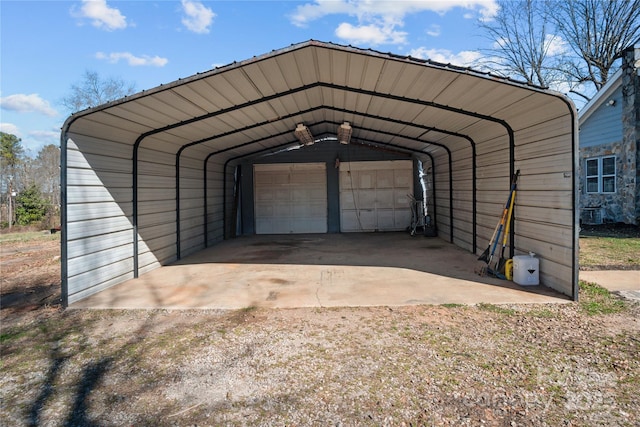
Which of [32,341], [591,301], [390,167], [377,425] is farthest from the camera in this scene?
[390,167]

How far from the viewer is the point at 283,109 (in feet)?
21.7

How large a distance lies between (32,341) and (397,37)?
33.0 ft

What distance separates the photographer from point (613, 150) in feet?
34.0

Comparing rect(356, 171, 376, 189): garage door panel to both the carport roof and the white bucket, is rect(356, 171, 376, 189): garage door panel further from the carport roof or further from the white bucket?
the white bucket

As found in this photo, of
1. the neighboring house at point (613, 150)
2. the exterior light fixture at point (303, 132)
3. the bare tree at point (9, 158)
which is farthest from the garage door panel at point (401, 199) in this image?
the bare tree at point (9, 158)

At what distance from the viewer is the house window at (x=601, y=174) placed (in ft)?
34.4

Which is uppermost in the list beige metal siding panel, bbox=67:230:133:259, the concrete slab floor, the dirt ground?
beige metal siding panel, bbox=67:230:133:259

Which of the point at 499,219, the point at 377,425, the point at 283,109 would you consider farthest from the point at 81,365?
the point at 499,219

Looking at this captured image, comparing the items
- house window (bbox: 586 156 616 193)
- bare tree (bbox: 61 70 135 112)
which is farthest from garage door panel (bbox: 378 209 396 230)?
bare tree (bbox: 61 70 135 112)

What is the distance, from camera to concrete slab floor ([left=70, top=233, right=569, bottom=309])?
4.26 m

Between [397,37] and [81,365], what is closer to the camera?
[81,365]

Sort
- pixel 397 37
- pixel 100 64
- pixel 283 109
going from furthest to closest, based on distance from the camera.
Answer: pixel 100 64, pixel 397 37, pixel 283 109

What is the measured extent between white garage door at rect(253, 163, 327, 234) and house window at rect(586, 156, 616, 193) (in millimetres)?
8518

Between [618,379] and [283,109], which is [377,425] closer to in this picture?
[618,379]
